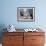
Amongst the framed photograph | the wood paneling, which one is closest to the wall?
the framed photograph

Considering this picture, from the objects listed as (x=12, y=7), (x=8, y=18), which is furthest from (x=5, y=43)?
(x=12, y=7)

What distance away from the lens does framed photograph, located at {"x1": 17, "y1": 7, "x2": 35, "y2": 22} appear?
4298 mm

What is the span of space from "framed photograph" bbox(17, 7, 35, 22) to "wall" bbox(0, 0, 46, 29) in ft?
0.32

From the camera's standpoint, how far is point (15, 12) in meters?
4.30

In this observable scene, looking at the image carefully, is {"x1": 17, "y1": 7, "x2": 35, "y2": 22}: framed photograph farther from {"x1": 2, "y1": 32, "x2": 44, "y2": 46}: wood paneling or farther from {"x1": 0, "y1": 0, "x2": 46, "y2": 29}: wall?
{"x1": 2, "y1": 32, "x2": 44, "y2": 46}: wood paneling

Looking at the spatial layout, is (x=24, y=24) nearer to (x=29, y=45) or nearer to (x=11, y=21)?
(x=11, y=21)

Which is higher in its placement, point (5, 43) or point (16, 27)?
point (16, 27)

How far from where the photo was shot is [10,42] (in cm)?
383

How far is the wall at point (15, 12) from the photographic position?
429 cm

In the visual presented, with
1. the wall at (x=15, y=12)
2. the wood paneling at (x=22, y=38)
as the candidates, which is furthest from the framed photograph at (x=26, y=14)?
the wood paneling at (x=22, y=38)

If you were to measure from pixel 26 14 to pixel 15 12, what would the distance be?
1.19 feet

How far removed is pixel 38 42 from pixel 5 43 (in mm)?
949

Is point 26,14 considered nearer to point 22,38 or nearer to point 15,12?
point 15,12

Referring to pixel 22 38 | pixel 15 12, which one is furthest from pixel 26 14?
pixel 22 38
